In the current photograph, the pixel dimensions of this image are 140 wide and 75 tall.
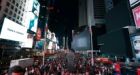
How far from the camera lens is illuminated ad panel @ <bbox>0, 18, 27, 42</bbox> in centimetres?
2450

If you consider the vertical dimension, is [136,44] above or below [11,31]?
below

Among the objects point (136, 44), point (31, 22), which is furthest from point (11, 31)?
point (136, 44)

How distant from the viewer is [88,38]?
1884 centimetres

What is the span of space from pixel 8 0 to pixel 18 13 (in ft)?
23.2

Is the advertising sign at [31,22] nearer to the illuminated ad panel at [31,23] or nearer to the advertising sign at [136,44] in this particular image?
the illuminated ad panel at [31,23]

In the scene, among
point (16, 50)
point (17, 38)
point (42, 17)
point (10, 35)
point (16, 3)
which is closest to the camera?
point (10, 35)

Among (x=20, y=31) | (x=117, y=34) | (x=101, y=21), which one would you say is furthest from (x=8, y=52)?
(x=117, y=34)

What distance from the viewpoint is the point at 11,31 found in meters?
26.8

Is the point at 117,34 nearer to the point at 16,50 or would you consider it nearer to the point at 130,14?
the point at 130,14

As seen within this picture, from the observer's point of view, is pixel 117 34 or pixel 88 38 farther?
pixel 88 38

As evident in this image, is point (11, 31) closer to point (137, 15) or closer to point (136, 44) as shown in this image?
point (136, 44)

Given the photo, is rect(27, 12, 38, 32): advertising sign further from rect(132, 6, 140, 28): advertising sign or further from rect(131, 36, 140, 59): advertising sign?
rect(132, 6, 140, 28): advertising sign

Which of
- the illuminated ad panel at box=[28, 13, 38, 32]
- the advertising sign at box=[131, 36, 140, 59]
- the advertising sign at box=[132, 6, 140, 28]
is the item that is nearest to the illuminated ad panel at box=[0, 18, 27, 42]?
the illuminated ad panel at box=[28, 13, 38, 32]

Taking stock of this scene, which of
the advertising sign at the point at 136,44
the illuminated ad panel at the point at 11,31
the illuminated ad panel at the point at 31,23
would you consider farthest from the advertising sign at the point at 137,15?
the illuminated ad panel at the point at 31,23
